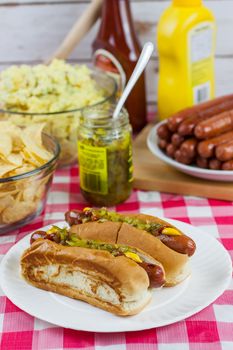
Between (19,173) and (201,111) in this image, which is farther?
(201,111)

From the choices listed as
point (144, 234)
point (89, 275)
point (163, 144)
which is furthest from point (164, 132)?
point (89, 275)

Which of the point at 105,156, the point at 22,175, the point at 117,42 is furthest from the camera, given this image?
the point at 117,42

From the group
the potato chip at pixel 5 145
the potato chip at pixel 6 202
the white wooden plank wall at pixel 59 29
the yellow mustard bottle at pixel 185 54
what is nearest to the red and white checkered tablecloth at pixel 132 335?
the potato chip at pixel 6 202

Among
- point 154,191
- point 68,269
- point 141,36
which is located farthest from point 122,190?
point 141,36

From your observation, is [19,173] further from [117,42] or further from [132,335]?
[117,42]

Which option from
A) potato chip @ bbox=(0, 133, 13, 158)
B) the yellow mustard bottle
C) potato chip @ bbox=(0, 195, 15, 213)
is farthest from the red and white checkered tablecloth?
the yellow mustard bottle

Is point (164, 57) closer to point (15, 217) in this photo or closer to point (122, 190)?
point (122, 190)
